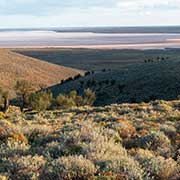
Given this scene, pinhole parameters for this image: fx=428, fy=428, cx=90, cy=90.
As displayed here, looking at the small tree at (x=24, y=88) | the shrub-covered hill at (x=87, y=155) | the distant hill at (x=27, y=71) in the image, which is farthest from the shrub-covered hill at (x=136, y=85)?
the shrub-covered hill at (x=87, y=155)

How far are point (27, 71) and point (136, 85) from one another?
65459mm

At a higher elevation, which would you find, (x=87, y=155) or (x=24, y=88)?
(x=87, y=155)

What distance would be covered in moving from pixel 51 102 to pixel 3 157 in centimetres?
4762

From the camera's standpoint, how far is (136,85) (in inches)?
2827

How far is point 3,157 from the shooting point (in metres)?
10.3

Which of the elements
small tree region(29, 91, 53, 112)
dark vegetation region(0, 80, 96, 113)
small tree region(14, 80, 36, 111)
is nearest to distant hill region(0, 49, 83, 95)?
small tree region(14, 80, 36, 111)

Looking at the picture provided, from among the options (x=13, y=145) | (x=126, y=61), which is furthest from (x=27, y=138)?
(x=126, y=61)

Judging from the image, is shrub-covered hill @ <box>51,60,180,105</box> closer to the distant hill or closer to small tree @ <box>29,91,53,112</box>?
small tree @ <box>29,91,53,112</box>

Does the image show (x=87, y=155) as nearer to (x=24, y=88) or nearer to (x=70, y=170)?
(x=70, y=170)

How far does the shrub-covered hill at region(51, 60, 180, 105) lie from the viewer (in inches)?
2515

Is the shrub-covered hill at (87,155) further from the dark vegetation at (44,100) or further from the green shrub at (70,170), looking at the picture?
the dark vegetation at (44,100)

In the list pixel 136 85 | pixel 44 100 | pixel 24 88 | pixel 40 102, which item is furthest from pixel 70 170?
pixel 136 85

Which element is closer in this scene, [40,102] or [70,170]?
[70,170]

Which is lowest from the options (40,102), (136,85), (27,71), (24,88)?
(27,71)
